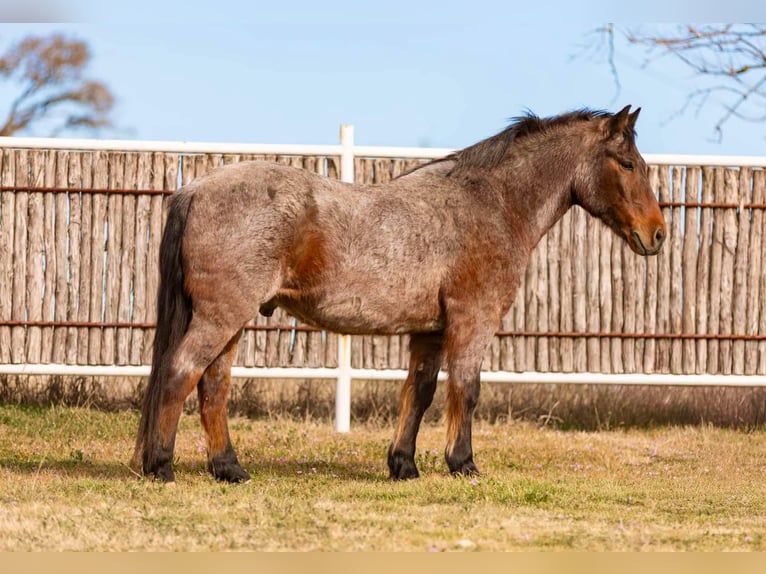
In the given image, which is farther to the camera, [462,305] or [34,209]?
[34,209]

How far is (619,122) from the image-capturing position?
795 centimetres

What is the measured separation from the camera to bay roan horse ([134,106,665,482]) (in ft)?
22.4

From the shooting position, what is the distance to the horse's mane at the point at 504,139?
26.1ft

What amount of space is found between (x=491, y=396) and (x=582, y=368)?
127 centimetres

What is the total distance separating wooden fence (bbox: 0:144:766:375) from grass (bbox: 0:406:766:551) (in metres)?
0.79

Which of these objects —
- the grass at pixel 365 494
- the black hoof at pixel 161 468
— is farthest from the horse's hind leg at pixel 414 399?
the black hoof at pixel 161 468

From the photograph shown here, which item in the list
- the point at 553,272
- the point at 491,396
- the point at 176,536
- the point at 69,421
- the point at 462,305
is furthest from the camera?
the point at 491,396

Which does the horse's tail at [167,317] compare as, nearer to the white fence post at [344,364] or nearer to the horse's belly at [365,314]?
the horse's belly at [365,314]

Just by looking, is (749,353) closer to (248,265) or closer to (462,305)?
(462,305)

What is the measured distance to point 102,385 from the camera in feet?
38.4

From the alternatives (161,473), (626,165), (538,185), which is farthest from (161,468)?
(626,165)

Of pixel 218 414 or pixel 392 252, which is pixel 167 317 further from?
pixel 392 252

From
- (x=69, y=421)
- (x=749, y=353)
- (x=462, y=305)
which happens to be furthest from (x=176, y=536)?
(x=749, y=353)

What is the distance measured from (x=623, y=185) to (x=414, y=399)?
2199 mm
